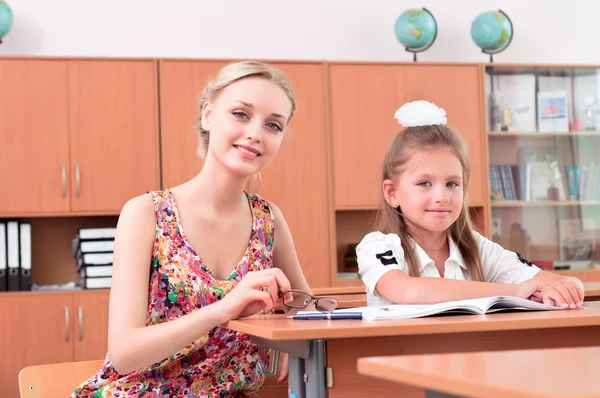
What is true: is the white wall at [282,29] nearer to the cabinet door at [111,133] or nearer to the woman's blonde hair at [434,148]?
the cabinet door at [111,133]

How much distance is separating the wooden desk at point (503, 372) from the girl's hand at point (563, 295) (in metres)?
0.71

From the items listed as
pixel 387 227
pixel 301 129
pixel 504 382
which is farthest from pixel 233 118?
pixel 301 129

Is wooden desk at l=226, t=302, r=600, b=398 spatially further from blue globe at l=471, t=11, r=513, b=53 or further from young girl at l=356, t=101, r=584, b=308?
blue globe at l=471, t=11, r=513, b=53

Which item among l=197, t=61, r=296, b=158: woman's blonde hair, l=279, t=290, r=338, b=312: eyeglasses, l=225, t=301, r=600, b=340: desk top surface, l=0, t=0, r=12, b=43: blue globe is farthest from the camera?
l=0, t=0, r=12, b=43: blue globe

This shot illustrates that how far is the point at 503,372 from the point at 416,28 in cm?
431

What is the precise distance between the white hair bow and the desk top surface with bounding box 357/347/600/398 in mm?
1415

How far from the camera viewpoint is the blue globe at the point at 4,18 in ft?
14.4

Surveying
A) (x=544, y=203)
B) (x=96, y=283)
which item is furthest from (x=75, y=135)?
(x=544, y=203)

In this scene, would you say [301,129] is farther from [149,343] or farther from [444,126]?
[149,343]

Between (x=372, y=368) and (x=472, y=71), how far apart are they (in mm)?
4245

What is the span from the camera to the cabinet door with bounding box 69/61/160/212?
4328 mm

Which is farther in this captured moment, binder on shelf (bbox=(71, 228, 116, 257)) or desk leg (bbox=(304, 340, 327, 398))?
binder on shelf (bbox=(71, 228, 116, 257))

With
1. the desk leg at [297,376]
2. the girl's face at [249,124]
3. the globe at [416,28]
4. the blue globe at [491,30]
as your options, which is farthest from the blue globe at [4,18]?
the desk leg at [297,376]

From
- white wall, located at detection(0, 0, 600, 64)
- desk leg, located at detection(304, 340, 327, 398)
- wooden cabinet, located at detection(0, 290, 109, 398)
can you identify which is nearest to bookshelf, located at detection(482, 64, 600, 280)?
white wall, located at detection(0, 0, 600, 64)
